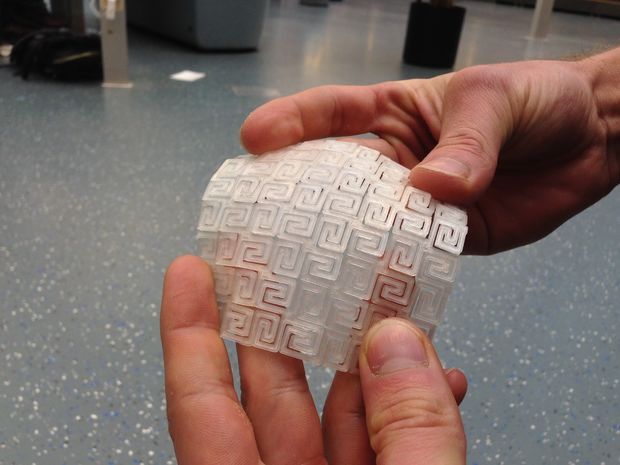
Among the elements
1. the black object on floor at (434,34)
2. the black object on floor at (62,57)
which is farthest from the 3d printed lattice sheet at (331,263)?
the black object on floor at (434,34)

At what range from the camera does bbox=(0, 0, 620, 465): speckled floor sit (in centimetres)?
72

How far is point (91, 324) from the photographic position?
0.83 m

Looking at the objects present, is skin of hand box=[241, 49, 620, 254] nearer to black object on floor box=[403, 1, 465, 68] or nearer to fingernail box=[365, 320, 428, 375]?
fingernail box=[365, 320, 428, 375]

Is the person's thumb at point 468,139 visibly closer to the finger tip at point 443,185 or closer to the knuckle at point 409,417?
the finger tip at point 443,185

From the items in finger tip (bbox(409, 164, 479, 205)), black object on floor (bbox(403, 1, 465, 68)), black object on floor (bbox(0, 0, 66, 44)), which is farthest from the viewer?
black object on floor (bbox(403, 1, 465, 68))

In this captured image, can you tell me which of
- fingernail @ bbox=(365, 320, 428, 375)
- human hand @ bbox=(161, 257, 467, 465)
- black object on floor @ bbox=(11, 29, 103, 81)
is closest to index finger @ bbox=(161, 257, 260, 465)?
human hand @ bbox=(161, 257, 467, 465)

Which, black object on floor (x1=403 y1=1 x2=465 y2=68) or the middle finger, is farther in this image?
black object on floor (x1=403 y1=1 x2=465 y2=68)

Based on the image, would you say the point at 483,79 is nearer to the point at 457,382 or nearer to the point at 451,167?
the point at 451,167

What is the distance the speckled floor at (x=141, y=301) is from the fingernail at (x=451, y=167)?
1.33ft

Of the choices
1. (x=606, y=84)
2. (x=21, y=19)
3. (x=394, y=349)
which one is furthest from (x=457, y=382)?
(x=21, y=19)

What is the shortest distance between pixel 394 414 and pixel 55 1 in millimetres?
2721

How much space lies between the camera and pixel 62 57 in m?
1.86

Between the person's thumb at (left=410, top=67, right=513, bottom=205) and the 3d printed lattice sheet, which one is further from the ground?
the person's thumb at (left=410, top=67, right=513, bottom=205)

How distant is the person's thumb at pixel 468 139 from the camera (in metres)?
0.49
